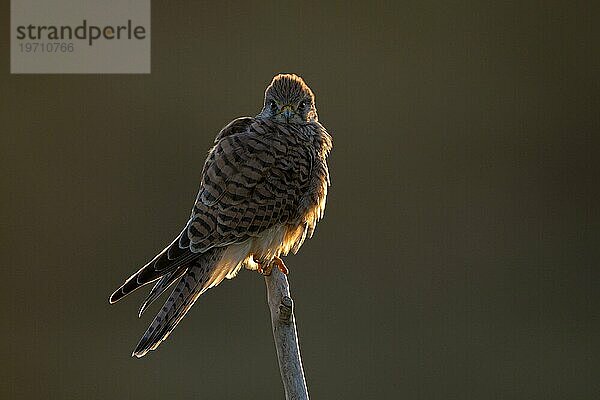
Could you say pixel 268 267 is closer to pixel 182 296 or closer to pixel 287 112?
pixel 182 296

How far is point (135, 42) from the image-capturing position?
5750 millimetres

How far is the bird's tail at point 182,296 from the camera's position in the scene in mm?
2223

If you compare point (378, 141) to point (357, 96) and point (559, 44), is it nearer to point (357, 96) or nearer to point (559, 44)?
point (357, 96)

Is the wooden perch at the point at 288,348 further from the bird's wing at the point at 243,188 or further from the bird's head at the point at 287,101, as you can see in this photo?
the bird's head at the point at 287,101

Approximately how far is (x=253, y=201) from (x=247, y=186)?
0.13 feet

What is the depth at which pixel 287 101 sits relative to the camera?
288 centimetres

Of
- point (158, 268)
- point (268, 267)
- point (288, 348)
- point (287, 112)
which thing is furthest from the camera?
point (287, 112)

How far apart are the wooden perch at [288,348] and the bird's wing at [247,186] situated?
1.03ft

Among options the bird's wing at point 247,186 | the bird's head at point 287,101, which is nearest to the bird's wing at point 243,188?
the bird's wing at point 247,186

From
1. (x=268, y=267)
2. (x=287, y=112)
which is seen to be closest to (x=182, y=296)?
(x=268, y=267)

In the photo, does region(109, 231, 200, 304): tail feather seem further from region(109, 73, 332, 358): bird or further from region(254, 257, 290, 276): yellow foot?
region(254, 257, 290, 276): yellow foot

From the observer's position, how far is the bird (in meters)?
2.43

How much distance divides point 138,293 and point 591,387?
221 cm

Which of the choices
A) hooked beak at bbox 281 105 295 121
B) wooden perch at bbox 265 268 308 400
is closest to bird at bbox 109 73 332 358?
hooked beak at bbox 281 105 295 121
